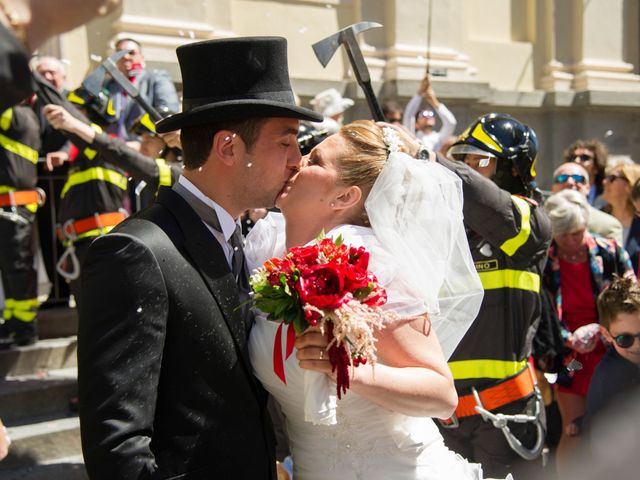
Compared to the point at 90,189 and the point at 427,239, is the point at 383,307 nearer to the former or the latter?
the point at 427,239

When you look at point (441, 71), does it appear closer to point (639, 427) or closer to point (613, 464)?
point (639, 427)

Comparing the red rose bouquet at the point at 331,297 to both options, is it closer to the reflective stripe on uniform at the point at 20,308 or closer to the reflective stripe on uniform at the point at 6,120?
the reflective stripe on uniform at the point at 20,308

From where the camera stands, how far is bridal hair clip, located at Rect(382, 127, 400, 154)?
2.79 meters

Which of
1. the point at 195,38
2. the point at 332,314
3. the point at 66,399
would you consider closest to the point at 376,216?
the point at 332,314

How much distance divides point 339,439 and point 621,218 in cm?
440

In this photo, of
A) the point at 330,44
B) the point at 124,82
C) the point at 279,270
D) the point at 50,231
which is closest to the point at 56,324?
the point at 50,231

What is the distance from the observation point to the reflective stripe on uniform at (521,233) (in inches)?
139

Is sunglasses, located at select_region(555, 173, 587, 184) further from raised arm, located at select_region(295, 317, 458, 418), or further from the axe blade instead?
raised arm, located at select_region(295, 317, 458, 418)

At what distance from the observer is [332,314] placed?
2033mm

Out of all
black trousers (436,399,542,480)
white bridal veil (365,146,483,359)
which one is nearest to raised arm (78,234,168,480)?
white bridal veil (365,146,483,359)

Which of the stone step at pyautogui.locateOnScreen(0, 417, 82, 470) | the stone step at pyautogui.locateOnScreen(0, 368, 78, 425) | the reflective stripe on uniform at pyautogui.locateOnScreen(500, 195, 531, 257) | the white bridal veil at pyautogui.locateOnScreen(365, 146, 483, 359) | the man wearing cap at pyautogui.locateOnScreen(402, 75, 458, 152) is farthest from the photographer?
the man wearing cap at pyautogui.locateOnScreen(402, 75, 458, 152)

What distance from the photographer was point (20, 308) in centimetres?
587

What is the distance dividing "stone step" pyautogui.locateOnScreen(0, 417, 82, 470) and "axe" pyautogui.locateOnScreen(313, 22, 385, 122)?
3.01m

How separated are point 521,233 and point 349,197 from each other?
3.79ft
